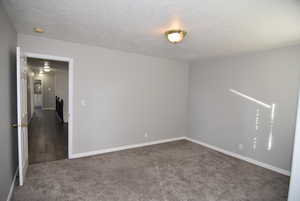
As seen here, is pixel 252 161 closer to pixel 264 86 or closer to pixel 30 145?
pixel 264 86

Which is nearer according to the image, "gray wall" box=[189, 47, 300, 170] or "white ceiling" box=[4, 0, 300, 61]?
"white ceiling" box=[4, 0, 300, 61]

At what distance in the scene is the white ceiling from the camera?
185 centimetres

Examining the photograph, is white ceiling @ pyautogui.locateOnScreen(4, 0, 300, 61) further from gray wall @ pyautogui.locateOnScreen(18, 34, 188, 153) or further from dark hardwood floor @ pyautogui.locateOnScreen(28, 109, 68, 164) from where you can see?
dark hardwood floor @ pyautogui.locateOnScreen(28, 109, 68, 164)

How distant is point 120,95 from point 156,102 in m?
1.14

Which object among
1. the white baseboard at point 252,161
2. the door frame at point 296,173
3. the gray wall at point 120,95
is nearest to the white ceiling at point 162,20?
the gray wall at point 120,95

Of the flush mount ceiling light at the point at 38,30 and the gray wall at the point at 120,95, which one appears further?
the gray wall at the point at 120,95

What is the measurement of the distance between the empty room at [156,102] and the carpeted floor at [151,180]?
0.08 feet

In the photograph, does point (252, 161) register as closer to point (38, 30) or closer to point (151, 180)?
point (151, 180)

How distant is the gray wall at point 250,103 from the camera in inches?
125

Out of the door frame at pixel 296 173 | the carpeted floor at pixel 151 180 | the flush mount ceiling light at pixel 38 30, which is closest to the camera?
the door frame at pixel 296 173

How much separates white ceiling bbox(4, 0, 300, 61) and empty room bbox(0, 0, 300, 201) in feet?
0.06

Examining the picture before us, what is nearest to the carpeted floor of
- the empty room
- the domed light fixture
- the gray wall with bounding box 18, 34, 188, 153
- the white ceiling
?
the empty room

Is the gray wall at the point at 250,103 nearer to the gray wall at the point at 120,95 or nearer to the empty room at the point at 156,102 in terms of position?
the empty room at the point at 156,102

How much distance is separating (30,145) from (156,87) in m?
3.70
